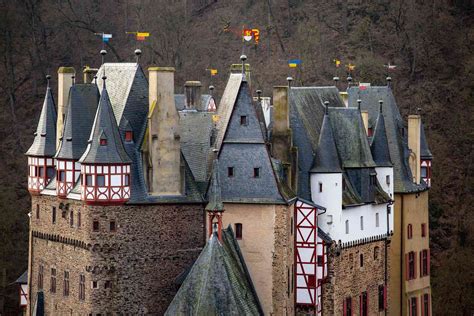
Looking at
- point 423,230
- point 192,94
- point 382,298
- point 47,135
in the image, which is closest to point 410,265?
point 423,230

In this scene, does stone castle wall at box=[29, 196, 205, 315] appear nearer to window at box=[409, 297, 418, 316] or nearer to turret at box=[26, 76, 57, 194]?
turret at box=[26, 76, 57, 194]

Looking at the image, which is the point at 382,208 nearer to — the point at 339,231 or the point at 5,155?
the point at 339,231

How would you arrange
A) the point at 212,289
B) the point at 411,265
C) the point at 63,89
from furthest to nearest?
the point at 411,265
the point at 63,89
the point at 212,289

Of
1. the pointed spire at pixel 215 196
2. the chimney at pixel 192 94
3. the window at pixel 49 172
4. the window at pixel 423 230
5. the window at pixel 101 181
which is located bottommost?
the window at pixel 423 230

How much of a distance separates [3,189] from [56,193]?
36.6 m

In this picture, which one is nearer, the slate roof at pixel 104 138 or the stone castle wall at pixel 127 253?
the slate roof at pixel 104 138

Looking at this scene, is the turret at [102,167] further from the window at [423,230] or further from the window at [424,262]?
the window at [424,262]

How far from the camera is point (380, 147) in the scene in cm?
8750

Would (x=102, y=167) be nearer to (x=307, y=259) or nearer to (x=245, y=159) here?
(x=245, y=159)

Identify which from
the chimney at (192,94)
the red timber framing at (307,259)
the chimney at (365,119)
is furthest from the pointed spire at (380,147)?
the chimney at (192,94)

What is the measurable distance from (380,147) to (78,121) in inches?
620

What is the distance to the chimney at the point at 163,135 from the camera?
77.6 meters

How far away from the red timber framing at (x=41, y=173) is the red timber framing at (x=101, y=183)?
640 cm

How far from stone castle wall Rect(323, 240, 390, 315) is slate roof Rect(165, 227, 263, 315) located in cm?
635
